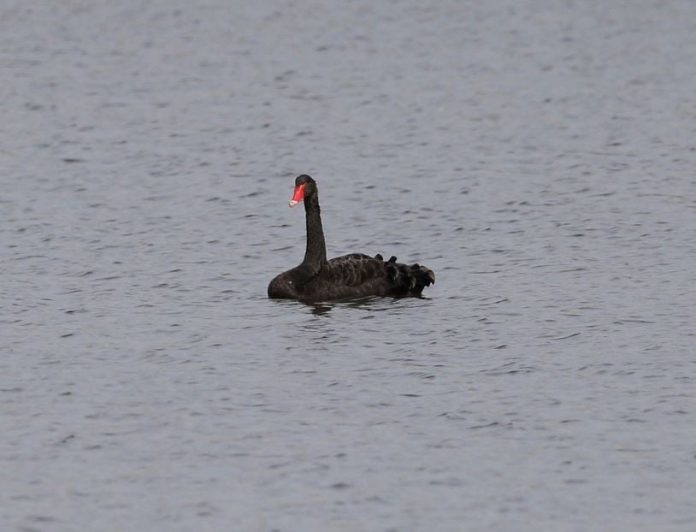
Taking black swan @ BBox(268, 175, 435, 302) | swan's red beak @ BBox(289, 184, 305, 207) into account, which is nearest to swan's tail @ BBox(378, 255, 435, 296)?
black swan @ BBox(268, 175, 435, 302)

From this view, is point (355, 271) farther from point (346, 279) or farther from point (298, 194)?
point (298, 194)

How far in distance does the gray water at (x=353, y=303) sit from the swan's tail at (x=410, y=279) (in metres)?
0.28

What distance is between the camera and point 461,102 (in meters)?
35.5

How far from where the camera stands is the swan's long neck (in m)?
20.2

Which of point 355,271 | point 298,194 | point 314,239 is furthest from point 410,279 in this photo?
point 298,194

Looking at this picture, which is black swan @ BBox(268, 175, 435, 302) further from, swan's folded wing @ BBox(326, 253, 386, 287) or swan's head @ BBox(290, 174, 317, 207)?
swan's head @ BBox(290, 174, 317, 207)

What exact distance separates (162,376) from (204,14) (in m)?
33.3

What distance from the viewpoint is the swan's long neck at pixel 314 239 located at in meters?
20.2

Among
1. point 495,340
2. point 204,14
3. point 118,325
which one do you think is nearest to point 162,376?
point 118,325

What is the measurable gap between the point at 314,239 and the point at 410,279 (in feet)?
4.54

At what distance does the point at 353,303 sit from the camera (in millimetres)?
19844

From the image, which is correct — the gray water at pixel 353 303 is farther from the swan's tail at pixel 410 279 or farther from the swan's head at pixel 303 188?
the swan's head at pixel 303 188

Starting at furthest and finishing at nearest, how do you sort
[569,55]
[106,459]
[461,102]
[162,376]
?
[569,55] < [461,102] < [162,376] < [106,459]

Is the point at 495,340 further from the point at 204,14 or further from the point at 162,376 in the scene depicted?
the point at 204,14
